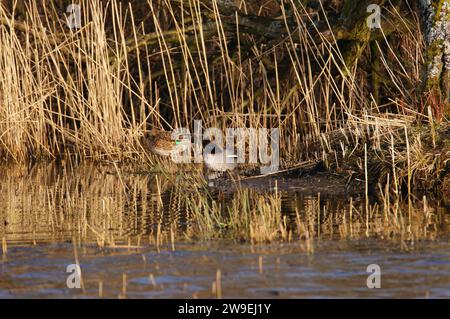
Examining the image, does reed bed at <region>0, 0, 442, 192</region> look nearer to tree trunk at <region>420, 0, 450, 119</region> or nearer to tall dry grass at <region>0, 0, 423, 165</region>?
tall dry grass at <region>0, 0, 423, 165</region>

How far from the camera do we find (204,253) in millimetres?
5797

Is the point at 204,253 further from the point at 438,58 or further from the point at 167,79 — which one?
the point at 167,79

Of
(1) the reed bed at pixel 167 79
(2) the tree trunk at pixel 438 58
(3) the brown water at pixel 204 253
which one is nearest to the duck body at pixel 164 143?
(1) the reed bed at pixel 167 79

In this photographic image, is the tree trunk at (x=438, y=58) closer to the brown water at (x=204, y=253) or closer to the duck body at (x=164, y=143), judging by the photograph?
the brown water at (x=204, y=253)

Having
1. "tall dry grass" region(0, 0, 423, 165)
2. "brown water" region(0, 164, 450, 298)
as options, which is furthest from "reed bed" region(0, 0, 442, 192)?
"brown water" region(0, 164, 450, 298)

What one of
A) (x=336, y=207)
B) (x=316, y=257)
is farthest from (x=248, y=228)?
(x=336, y=207)

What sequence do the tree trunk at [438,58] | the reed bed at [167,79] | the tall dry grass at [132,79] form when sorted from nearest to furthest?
Answer: the tree trunk at [438,58], the reed bed at [167,79], the tall dry grass at [132,79]

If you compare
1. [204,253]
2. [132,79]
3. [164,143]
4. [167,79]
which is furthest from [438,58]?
[204,253]

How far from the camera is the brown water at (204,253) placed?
16.4ft

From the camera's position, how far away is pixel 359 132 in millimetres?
9000

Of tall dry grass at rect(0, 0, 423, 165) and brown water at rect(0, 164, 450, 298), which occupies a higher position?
tall dry grass at rect(0, 0, 423, 165)

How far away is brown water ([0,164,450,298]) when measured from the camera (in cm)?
499
